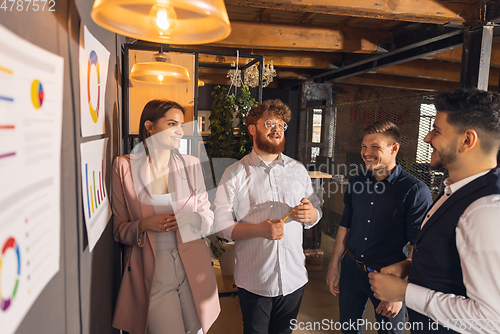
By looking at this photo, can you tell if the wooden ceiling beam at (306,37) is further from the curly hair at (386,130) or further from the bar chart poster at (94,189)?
the bar chart poster at (94,189)

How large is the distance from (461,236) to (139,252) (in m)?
1.36

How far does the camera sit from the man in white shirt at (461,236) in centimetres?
95

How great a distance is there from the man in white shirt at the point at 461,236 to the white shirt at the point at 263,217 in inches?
24.2

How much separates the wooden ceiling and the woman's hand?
182 cm

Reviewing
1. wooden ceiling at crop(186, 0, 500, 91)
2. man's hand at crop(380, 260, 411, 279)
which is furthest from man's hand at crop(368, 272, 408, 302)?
wooden ceiling at crop(186, 0, 500, 91)

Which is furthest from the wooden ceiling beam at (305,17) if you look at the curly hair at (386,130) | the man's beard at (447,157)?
the man's beard at (447,157)

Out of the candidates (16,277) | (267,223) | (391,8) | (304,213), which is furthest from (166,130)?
(391,8)

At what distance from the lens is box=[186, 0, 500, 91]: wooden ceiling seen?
109 inches

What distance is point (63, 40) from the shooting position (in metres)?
0.91

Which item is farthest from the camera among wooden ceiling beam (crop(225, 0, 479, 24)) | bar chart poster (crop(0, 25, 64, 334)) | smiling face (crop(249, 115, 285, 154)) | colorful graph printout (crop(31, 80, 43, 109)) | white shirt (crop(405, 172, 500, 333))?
wooden ceiling beam (crop(225, 0, 479, 24))

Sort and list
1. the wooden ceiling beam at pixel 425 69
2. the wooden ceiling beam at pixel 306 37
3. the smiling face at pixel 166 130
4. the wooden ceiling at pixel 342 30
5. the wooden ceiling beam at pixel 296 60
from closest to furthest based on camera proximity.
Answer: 1. the smiling face at pixel 166 130
2. the wooden ceiling at pixel 342 30
3. the wooden ceiling beam at pixel 306 37
4. the wooden ceiling beam at pixel 296 60
5. the wooden ceiling beam at pixel 425 69

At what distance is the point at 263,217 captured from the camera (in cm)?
181

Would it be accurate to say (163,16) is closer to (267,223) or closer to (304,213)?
(267,223)

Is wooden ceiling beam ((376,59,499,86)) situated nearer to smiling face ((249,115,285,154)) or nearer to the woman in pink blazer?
smiling face ((249,115,285,154))
